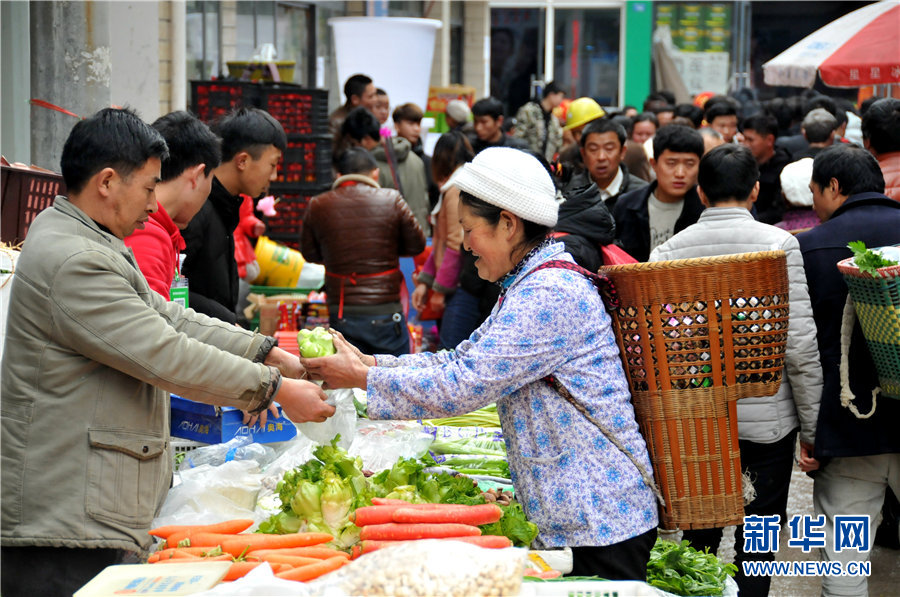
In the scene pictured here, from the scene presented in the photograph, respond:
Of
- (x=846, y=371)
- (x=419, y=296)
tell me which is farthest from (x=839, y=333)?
(x=419, y=296)

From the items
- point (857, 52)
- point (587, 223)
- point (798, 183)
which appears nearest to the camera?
point (587, 223)

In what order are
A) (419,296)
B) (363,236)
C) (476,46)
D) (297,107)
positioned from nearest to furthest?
(363,236) → (419,296) → (297,107) → (476,46)

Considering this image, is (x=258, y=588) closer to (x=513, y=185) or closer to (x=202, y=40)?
(x=513, y=185)

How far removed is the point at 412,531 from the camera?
2816 mm

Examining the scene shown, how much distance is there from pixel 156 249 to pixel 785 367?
104 inches

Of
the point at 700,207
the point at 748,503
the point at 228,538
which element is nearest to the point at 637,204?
the point at 700,207

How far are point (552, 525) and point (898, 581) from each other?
3.44 metres

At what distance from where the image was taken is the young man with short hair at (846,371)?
4.34 meters

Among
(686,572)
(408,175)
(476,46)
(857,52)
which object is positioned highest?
(476,46)

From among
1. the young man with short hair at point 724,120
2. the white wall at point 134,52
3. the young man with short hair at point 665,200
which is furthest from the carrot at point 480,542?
the young man with short hair at point 724,120

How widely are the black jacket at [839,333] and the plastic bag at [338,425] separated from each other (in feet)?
6.64

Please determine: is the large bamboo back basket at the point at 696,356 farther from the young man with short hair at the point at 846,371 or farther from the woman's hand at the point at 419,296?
the woman's hand at the point at 419,296

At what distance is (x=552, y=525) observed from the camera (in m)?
2.96

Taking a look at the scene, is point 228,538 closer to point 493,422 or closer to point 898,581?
point 493,422
